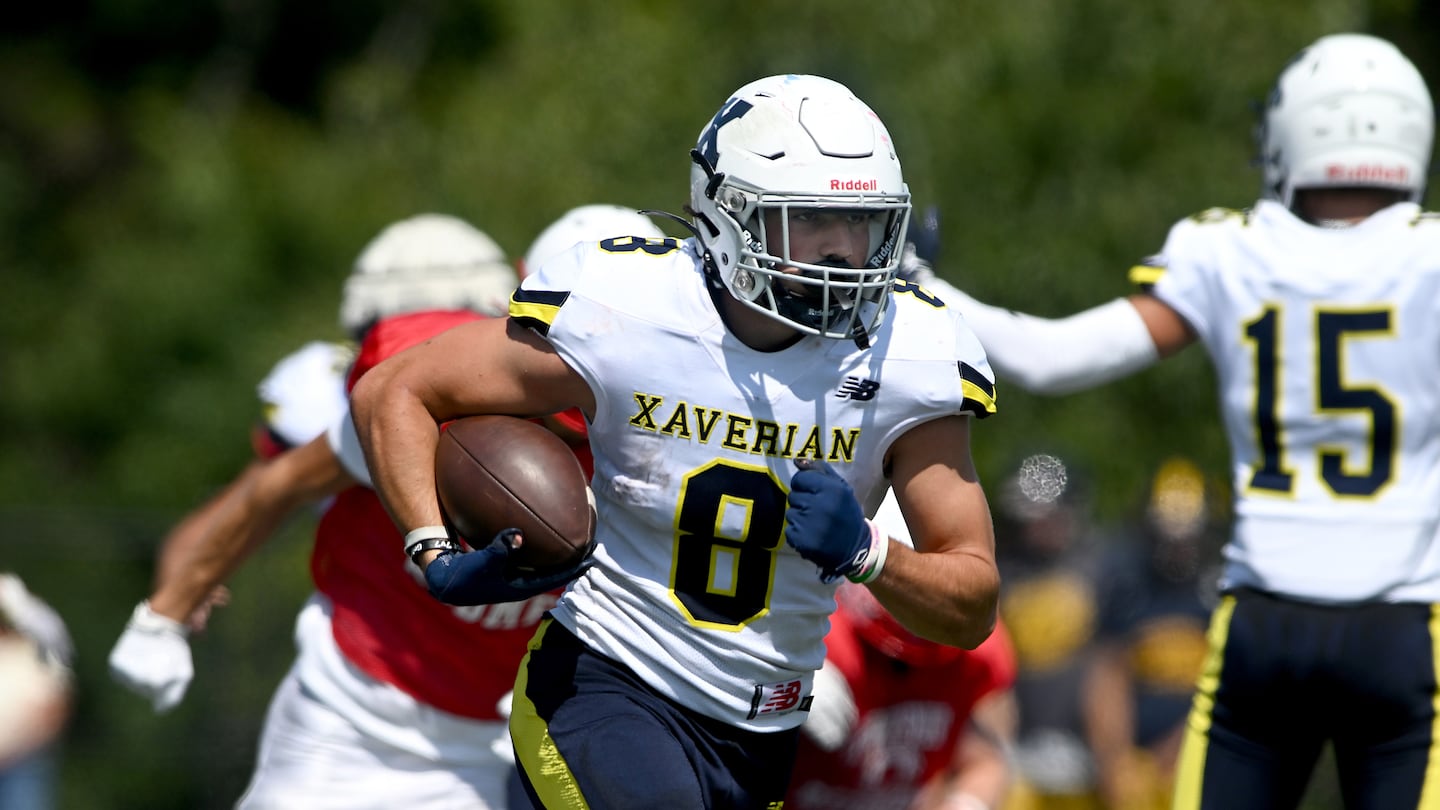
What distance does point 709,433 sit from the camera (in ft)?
10.8

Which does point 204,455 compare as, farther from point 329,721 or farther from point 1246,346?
point 1246,346

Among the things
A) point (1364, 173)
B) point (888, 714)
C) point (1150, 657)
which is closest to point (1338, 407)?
point (1364, 173)

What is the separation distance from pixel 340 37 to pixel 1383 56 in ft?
38.5

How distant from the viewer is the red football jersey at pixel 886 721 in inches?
188

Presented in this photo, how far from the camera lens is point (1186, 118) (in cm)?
886

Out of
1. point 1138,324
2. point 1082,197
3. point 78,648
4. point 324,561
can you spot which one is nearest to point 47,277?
point 78,648

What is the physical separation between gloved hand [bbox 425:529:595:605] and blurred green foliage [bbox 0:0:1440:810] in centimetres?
466

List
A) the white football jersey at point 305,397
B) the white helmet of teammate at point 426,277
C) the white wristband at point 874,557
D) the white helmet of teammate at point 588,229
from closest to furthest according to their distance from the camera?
the white wristband at point 874,557 → the white helmet of teammate at point 588,229 → the white helmet of teammate at point 426,277 → the white football jersey at point 305,397

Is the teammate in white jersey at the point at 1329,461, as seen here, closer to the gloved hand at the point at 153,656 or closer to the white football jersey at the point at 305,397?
the white football jersey at the point at 305,397

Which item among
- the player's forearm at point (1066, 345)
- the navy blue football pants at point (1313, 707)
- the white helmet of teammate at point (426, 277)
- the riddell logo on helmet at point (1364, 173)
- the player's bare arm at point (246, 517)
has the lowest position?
the navy blue football pants at point (1313, 707)

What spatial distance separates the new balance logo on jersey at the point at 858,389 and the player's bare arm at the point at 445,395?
44cm

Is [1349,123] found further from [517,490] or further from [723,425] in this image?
[517,490]

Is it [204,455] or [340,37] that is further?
[340,37]

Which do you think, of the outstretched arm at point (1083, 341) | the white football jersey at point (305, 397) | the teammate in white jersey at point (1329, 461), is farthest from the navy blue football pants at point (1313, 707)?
the white football jersey at point (305, 397)
